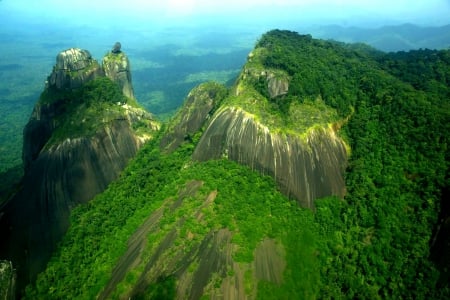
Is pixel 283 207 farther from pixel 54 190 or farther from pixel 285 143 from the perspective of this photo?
pixel 54 190

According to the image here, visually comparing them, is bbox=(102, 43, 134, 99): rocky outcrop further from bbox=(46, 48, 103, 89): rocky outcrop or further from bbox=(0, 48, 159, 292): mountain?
bbox=(46, 48, 103, 89): rocky outcrop

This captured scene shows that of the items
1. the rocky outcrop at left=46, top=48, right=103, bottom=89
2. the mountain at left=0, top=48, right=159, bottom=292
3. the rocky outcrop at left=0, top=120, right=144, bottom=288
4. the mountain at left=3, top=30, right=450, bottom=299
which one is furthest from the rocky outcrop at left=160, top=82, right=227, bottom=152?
the rocky outcrop at left=46, top=48, right=103, bottom=89

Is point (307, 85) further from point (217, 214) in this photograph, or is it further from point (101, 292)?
point (101, 292)

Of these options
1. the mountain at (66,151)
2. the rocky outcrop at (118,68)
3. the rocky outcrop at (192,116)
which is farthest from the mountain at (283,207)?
the rocky outcrop at (118,68)

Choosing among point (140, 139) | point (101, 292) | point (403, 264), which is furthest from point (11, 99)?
point (403, 264)

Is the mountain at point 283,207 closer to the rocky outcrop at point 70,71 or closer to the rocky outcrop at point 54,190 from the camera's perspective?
the rocky outcrop at point 54,190

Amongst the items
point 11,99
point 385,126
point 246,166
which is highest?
point 385,126

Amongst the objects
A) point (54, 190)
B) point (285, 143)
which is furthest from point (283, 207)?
point (54, 190)

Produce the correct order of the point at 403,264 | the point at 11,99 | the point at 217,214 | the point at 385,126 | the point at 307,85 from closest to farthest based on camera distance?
the point at 403,264, the point at 217,214, the point at 385,126, the point at 307,85, the point at 11,99
